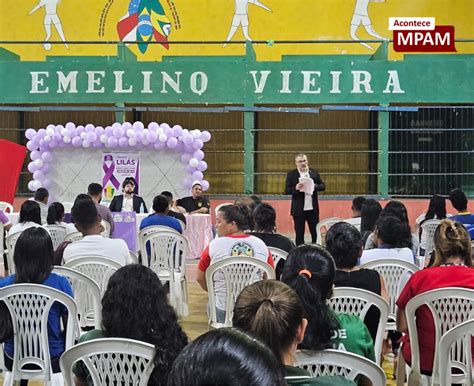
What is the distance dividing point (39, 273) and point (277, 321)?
193 cm

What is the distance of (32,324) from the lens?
342 centimetres

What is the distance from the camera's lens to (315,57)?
48.2ft

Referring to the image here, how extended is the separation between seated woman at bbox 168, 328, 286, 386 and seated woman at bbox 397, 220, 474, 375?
2540mm

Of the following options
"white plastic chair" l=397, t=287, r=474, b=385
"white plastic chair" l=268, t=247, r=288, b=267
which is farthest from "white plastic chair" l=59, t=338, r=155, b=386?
"white plastic chair" l=268, t=247, r=288, b=267

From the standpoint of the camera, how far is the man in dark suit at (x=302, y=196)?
30.7 ft

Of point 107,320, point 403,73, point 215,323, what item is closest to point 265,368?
point 107,320

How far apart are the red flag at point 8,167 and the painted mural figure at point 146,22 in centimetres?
500

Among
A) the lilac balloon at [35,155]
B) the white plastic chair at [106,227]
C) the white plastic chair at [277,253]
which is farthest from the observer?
the lilac balloon at [35,155]

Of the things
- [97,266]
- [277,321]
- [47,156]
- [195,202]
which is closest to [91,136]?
[47,156]

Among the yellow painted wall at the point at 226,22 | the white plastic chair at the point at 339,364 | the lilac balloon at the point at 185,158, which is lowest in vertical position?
the white plastic chair at the point at 339,364

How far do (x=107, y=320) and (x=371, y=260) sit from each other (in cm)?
232

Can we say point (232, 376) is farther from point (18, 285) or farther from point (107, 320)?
point (18, 285)

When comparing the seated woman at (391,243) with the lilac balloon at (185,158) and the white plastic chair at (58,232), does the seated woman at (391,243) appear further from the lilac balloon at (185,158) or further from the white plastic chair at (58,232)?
the lilac balloon at (185,158)

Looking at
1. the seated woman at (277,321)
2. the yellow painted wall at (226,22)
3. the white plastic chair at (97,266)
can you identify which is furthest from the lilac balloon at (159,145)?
the seated woman at (277,321)
